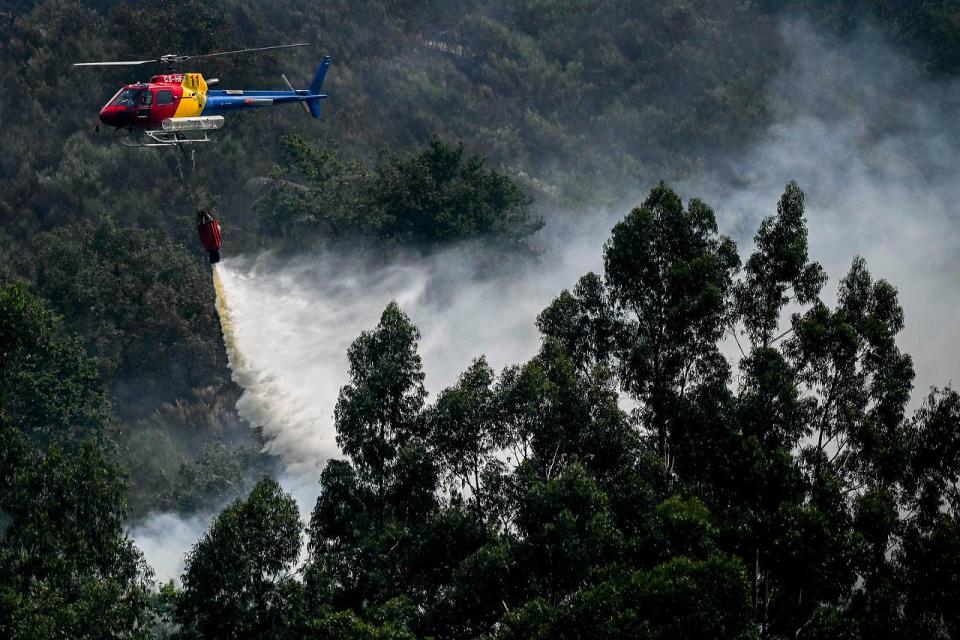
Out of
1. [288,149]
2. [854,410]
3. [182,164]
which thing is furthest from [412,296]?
[854,410]

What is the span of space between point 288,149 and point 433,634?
47.3 meters

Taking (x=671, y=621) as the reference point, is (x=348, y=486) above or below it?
above

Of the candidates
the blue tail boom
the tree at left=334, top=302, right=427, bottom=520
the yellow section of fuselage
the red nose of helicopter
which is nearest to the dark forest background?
the tree at left=334, top=302, right=427, bottom=520

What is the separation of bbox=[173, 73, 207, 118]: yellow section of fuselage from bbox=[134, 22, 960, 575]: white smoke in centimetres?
1062

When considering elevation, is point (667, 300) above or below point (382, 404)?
above

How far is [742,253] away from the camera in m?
83.6

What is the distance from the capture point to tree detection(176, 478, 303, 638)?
1722 inches

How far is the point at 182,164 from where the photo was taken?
89188 mm

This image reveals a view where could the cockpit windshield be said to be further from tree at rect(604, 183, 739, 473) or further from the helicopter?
tree at rect(604, 183, 739, 473)

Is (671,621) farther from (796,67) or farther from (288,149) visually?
(796,67)

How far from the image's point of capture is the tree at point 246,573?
43750 millimetres

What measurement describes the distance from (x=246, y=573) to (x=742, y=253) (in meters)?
45.7

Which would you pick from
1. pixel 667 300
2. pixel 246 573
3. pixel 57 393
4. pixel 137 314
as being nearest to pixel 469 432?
pixel 246 573

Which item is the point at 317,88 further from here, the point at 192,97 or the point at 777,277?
the point at 777,277
